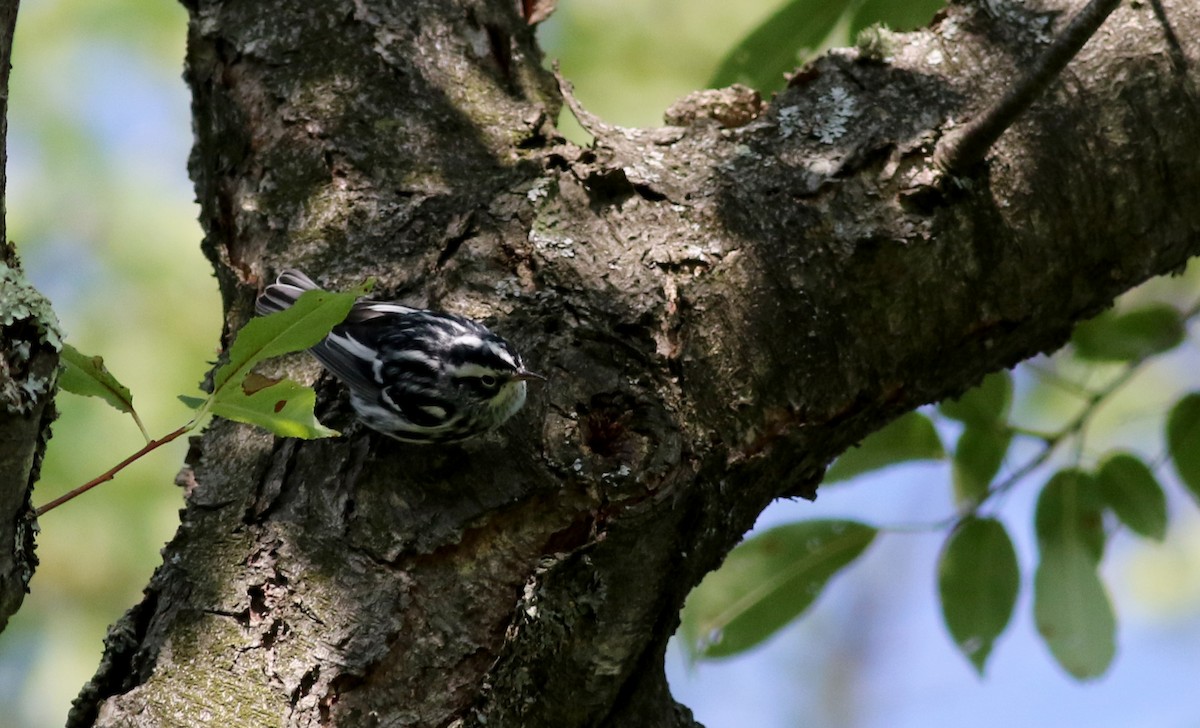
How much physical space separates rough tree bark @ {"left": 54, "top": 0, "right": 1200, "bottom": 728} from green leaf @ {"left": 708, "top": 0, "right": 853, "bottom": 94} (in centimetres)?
37

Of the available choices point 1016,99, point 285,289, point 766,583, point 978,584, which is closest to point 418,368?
point 285,289

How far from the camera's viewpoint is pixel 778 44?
3.12 meters

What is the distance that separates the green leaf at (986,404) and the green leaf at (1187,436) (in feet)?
1.40

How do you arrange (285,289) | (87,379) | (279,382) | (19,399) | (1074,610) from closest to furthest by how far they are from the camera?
(19,399)
(279,382)
(87,379)
(285,289)
(1074,610)

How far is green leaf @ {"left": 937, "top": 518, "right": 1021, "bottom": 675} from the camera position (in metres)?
3.12

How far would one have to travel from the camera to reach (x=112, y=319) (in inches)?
189

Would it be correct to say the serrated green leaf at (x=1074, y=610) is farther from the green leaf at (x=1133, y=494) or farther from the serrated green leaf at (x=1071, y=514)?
the green leaf at (x=1133, y=494)

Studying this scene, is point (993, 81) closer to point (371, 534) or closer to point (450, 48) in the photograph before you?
point (450, 48)

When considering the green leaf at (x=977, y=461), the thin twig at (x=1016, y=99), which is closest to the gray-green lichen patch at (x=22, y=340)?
the thin twig at (x=1016, y=99)

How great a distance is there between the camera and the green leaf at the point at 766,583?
122 inches

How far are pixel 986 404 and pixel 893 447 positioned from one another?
0.30 meters

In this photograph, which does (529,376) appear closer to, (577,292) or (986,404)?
(577,292)

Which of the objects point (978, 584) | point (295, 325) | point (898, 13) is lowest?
point (295, 325)

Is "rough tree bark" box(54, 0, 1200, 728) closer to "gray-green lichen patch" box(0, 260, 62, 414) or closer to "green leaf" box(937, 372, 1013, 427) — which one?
"green leaf" box(937, 372, 1013, 427)
